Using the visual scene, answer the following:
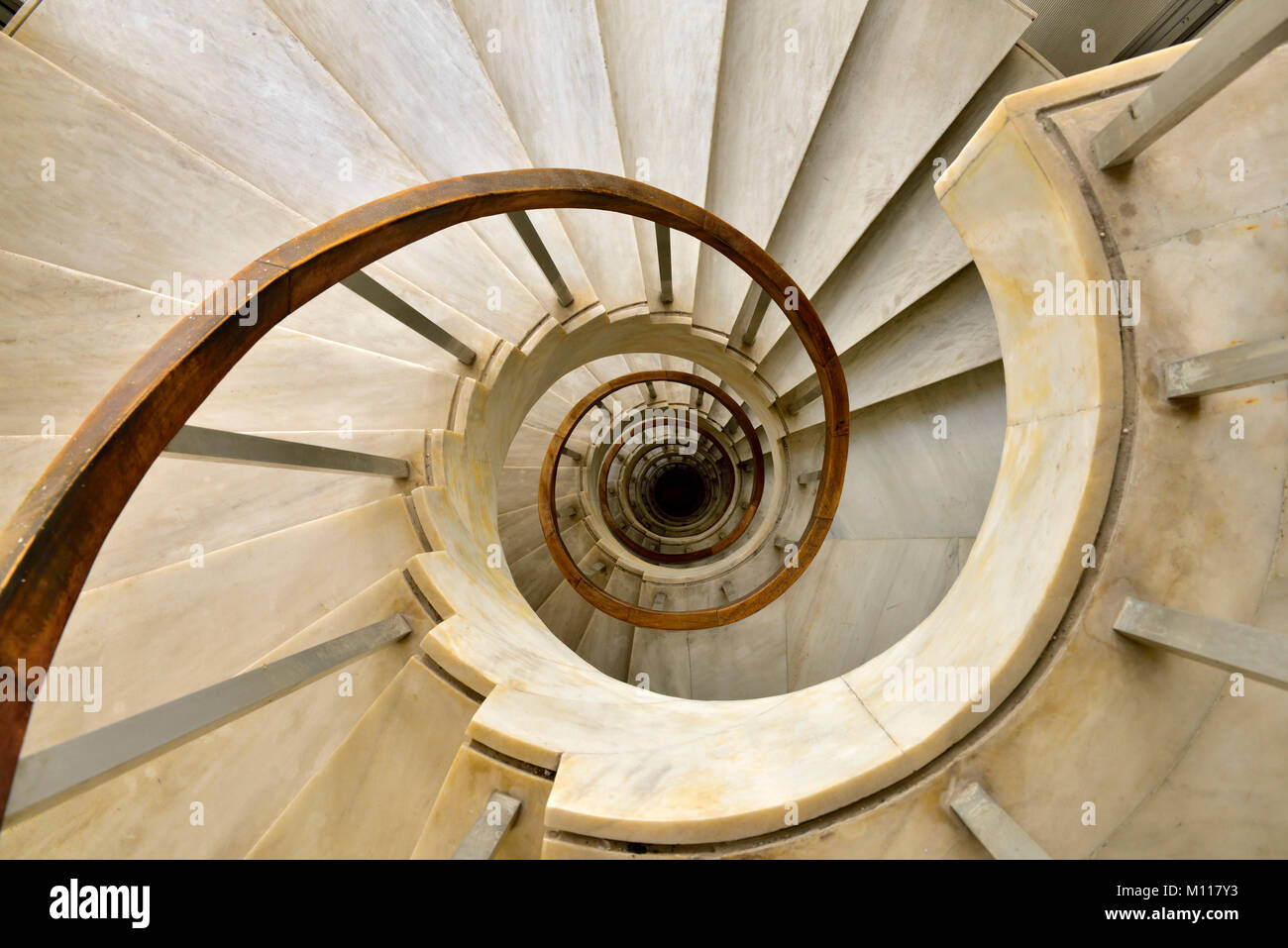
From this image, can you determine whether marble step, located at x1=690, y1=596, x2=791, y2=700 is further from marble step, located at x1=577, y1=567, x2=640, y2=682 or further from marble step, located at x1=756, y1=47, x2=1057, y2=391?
marble step, located at x1=756, y1=47, x2=1057, y2=391

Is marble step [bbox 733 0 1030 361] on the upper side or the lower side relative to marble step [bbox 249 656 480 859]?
upper

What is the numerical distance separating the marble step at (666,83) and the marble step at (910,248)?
3.14ft

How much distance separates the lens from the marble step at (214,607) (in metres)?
1.53

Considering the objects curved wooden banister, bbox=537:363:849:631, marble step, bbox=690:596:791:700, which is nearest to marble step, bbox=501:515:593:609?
curved wooden banister, bbox=537:363:849:631

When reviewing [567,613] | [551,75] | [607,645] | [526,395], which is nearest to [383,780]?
[526,395]

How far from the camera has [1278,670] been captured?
0.90 metres

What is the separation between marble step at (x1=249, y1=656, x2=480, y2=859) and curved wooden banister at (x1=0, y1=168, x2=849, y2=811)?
41.0 inches

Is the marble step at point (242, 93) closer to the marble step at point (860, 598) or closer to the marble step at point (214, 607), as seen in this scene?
the marble step at point (214, 607)

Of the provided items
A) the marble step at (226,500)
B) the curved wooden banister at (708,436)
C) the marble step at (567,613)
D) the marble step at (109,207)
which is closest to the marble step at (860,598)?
the curved wooden banister at (708,436)

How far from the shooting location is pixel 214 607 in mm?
1701

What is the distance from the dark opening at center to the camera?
11961mm

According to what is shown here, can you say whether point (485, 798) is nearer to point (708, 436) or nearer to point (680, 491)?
point (708, 436)

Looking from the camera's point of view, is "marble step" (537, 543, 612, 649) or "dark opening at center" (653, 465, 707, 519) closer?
"marble step" (537, 543, 612, 649)

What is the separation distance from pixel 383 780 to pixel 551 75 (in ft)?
9.02
